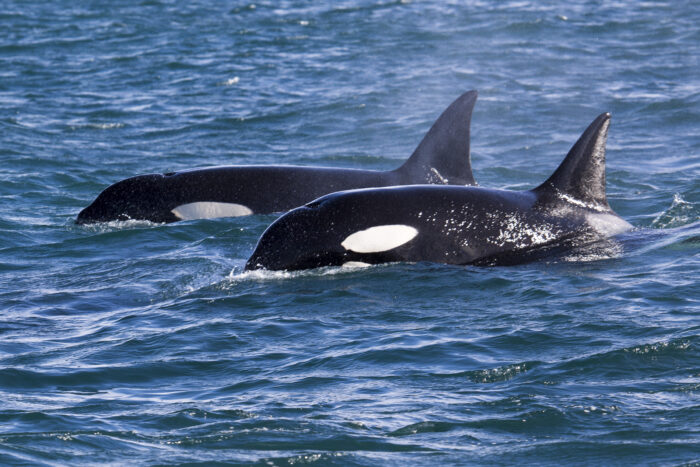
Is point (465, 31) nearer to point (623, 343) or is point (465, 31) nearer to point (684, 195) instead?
point (684, 195)

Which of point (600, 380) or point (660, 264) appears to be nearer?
point (600, 380)

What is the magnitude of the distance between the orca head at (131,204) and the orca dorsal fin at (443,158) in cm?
294

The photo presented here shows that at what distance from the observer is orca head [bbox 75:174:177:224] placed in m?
13.7

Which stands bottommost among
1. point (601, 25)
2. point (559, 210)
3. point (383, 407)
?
point (383, 407)

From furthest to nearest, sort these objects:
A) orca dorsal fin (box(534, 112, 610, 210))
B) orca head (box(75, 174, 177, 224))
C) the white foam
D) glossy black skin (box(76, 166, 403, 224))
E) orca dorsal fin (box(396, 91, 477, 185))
→ orca head (box(75, 174, 177, 224)) < the white foam < glossy black skin (box(76, 166, 403, 224)) < orca dorsal fin (box(396, 91, 477, 185)) < orca dorsal fin (box(534, 112, 610, 210))

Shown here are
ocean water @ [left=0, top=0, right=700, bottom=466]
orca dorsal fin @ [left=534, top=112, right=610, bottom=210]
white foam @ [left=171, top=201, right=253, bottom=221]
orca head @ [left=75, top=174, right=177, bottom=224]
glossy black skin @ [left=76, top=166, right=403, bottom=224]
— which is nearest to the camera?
ocean water @ [left=0, top=0, right=700, bottom=466]

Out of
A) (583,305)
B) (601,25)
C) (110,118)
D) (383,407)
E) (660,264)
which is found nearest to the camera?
(383,407)

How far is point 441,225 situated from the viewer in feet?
34.2

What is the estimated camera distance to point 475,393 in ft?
24.2

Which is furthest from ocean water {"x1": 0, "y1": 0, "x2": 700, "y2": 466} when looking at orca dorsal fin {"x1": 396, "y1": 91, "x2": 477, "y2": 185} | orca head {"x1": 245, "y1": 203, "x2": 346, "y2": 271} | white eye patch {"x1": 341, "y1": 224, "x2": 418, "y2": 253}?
orca dorsal fin {"x1": 396, "y1": 91, "x2": 477, "y2": 185}

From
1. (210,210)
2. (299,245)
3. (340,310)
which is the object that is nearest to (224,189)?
(210,210)

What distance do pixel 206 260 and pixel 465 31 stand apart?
18874 millimetres

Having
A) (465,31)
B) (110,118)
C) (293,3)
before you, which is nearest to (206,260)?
(110,118)

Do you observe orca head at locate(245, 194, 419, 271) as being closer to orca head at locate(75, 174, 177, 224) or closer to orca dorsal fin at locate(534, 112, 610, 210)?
orca dorsal fin at locate(534, 112, 610, 210)
